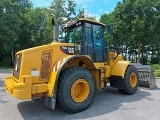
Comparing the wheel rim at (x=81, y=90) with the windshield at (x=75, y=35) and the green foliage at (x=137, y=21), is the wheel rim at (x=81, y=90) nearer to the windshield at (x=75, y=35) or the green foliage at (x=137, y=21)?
the windshield at (x=75, y=35)

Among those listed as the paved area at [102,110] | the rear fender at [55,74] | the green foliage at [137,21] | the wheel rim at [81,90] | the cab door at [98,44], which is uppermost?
the green foliage at [137,21]

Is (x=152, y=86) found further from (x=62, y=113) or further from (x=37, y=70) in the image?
(x=37, y=70)

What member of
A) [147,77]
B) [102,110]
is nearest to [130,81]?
[147,77]

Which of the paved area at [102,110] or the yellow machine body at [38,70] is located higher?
the yellow machine body at [38,70]

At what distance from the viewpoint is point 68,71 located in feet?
18.3

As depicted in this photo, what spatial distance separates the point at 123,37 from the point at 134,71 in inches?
787

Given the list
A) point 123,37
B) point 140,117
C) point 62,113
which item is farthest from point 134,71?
point 123,37

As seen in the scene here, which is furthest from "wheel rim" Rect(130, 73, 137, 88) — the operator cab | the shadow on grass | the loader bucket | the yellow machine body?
the yellow machine body

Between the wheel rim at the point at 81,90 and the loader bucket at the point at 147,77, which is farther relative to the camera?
the loader bucket at the point at 147,77

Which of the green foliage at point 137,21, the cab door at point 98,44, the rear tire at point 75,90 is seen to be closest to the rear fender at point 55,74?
the rear tire at point 75,90

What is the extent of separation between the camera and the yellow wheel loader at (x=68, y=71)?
5262mm

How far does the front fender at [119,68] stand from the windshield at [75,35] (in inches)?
66.1

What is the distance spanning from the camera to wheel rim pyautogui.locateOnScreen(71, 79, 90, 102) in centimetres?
572

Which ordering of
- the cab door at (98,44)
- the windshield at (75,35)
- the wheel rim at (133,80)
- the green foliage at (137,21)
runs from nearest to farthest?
the windshield at (75,35)
the cab door at (98,44)
the wheel rim at (133,80)
the green foliage at (137,21)
